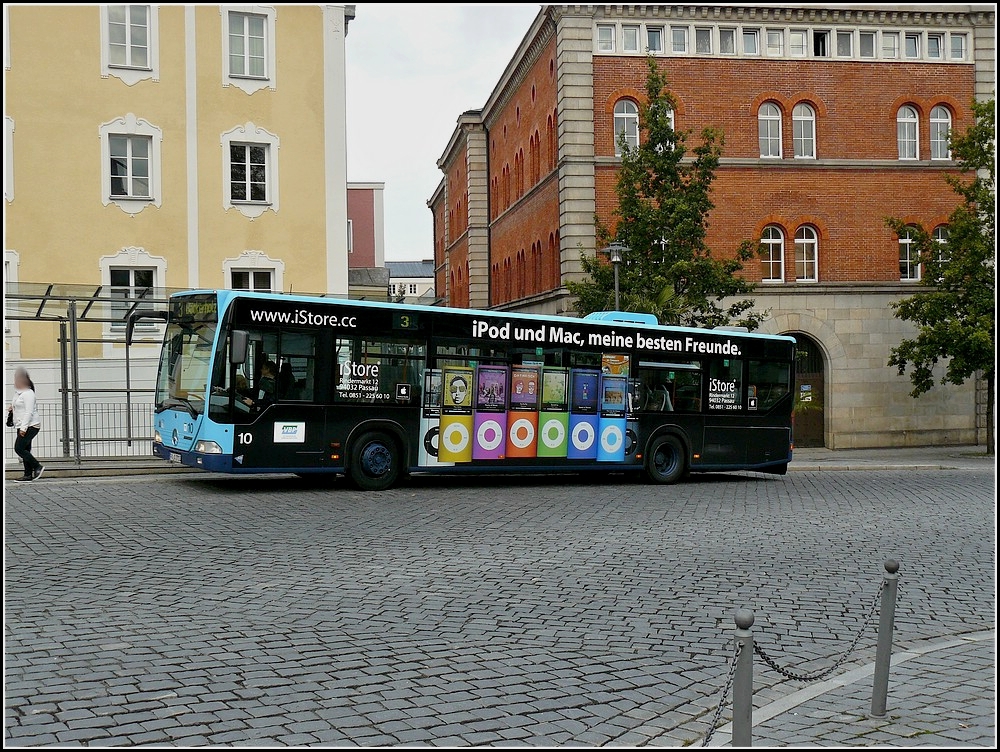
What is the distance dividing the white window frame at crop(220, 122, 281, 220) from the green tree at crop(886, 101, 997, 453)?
1608 centimetres

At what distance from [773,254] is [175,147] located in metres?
17.1

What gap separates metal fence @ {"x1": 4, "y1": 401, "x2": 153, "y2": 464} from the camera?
22188 mm

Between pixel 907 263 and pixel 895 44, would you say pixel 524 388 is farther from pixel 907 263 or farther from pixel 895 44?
pixel 895 44

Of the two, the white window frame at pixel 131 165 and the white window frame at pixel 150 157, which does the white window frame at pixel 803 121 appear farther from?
the white window frame at pixel 131 165

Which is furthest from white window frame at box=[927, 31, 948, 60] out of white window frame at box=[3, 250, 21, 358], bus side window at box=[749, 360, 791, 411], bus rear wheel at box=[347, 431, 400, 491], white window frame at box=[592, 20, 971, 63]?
white window frame at box=[3, 250, 21, 358]

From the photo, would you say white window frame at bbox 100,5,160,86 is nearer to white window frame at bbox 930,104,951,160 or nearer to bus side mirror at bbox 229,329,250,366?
bus side mirror at bbox 229,329,250,366

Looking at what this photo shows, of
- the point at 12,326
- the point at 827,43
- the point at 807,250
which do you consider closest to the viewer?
the point at 12,326

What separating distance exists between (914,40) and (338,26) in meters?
17.6

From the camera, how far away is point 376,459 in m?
18.4

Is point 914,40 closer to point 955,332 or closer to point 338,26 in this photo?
point 955,332

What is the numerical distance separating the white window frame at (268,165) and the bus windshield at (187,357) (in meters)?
10.1

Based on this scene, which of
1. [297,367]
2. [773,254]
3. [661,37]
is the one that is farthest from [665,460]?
[661,37]

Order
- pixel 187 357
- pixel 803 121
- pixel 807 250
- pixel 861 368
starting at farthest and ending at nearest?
pixel 803 121 < pixel 807 250 < pixel 861 368 < pixel 187 357

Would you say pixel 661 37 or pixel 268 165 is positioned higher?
pixel 661 37
